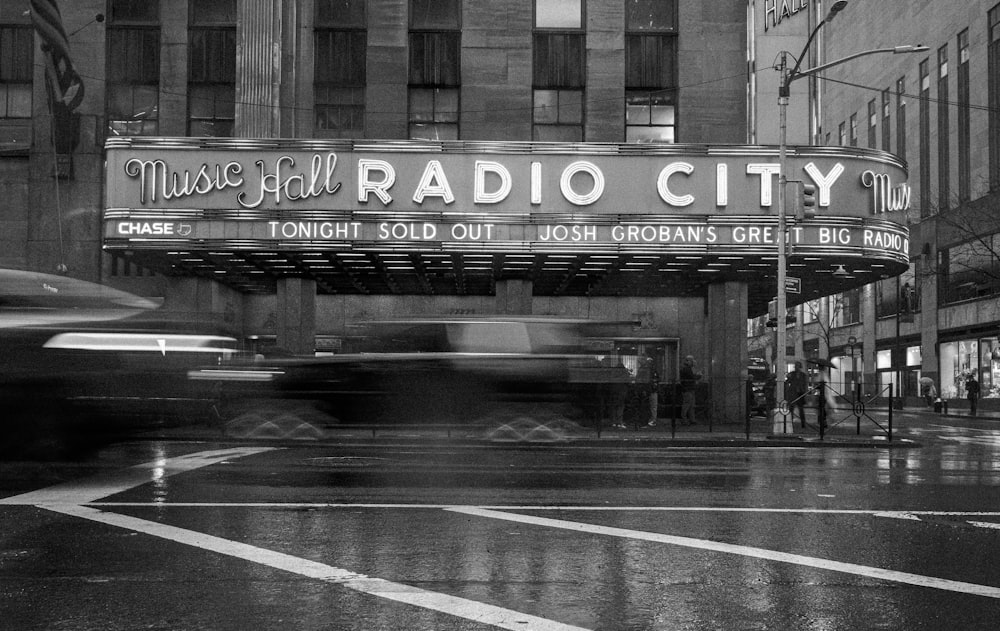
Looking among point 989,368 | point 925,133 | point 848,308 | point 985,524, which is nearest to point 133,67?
point 985,524

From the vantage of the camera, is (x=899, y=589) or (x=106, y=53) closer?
(x=899, y=589)

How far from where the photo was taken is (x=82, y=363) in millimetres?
10227

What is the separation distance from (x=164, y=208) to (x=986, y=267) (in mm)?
43591

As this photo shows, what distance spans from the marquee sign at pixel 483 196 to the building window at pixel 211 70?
530cm

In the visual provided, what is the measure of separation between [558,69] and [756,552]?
24892mm

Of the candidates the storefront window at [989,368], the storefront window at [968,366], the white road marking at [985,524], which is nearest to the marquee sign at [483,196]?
the white road marking at [985,524]

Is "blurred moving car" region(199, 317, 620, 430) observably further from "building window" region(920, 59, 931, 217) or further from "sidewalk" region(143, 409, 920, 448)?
"building window" region(920, 59, 931, 217)

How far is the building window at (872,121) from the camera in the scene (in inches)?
2773

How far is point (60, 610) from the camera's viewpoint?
546cm

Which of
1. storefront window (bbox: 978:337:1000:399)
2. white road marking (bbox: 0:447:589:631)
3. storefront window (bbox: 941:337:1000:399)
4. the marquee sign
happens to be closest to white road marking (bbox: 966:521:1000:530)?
white road marking (bbox: 0:447:589:631)

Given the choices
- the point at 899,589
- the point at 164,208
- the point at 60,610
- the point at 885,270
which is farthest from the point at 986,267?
the point at 60,610

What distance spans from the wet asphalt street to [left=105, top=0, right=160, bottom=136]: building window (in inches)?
776

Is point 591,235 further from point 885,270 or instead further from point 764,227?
point 885,270

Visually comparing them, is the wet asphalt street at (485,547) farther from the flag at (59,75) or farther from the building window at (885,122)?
the building window at (885,122)
